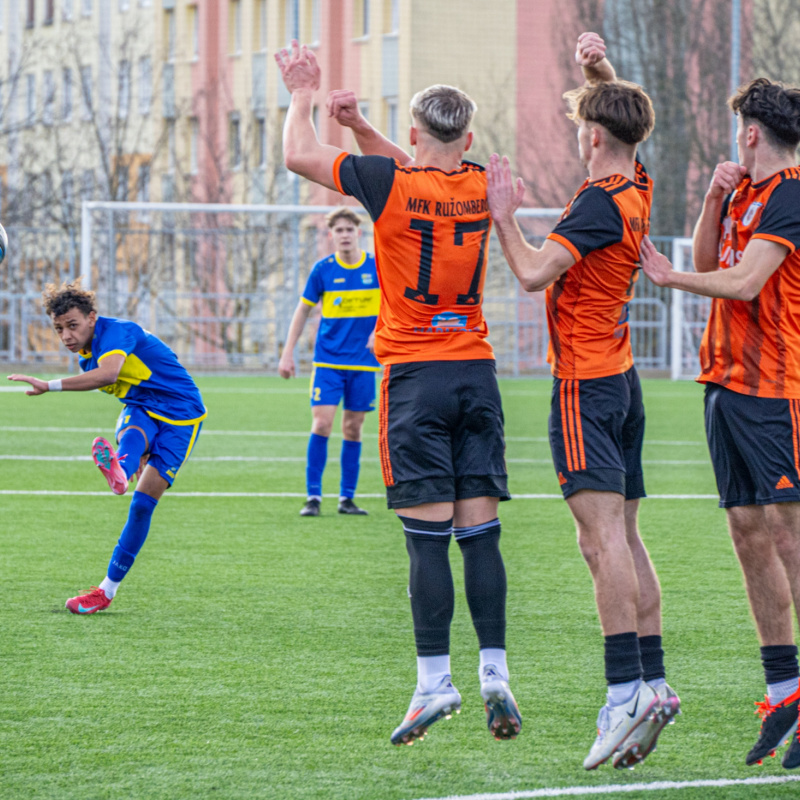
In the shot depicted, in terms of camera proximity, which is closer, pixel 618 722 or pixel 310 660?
pixel 618 722

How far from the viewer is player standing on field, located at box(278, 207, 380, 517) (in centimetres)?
1017

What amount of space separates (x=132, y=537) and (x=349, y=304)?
4.03 m

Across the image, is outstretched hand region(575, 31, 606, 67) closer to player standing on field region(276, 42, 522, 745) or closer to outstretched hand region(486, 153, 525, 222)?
player standing on field region(276, 42, 522, 745)

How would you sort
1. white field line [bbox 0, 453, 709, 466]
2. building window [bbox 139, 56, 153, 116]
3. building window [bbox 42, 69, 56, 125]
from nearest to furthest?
white field line [bbox 0, 453, 709, 466], building window [bbox 42, 69, 56, 125], building window [bbox 139, 56, 153, 116]

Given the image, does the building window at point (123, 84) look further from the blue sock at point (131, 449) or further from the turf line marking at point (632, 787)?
the turf line marking at point (632, 787)

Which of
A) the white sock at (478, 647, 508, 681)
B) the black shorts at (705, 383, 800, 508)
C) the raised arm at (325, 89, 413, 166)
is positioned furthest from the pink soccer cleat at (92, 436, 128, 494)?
the black shorts at (705, 383, 800, 508)

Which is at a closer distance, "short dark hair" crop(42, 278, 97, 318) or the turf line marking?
the turf line marking

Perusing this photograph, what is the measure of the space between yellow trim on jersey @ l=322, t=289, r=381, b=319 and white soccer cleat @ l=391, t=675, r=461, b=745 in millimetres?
6131

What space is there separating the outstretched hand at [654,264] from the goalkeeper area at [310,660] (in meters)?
1.50

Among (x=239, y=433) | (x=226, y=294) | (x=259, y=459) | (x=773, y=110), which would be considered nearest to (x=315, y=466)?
(x=259, y=459)

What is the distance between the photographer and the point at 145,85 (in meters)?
41.9

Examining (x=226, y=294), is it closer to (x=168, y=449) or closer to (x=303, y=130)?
(x=168, y=449)

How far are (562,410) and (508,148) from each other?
3451 centimetres

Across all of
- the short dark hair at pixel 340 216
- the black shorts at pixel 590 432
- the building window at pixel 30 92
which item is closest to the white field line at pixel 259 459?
the short dark hair at pixel 340 216
